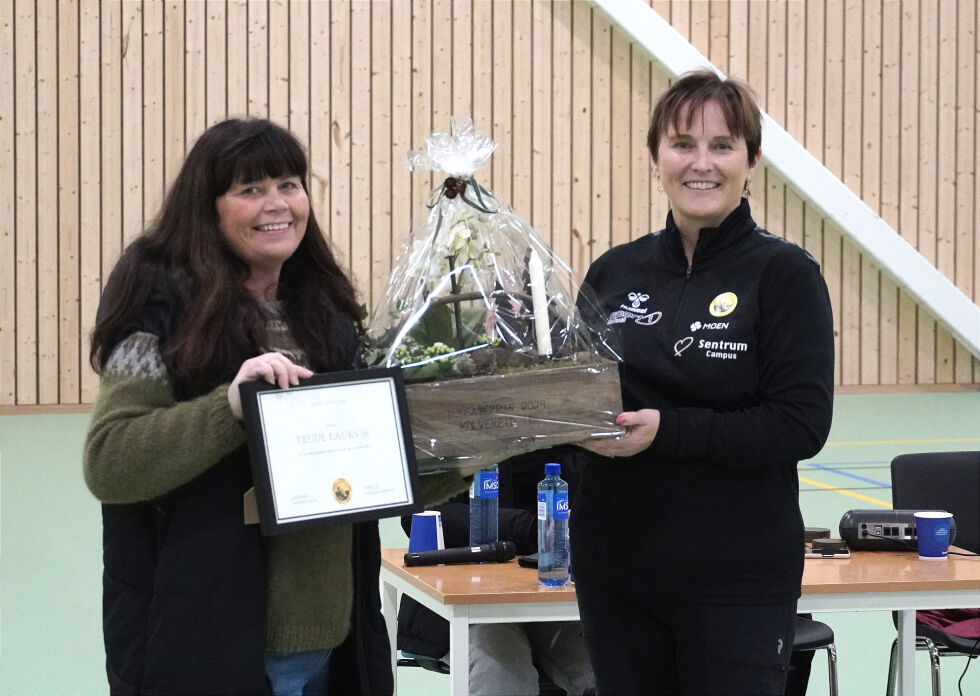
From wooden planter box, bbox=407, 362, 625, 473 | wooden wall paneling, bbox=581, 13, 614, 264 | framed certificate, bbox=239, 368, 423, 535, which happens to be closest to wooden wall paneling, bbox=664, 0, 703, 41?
wooden wall paneling, bbox=581, 13, 614, 264

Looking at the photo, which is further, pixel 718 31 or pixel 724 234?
pixel 718 31

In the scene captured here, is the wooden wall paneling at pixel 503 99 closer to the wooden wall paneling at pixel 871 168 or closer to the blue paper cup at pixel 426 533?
the wooden wall paneling at pixel 871 168

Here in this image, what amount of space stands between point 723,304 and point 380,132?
30.2 ft

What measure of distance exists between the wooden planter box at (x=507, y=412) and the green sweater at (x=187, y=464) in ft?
0.78

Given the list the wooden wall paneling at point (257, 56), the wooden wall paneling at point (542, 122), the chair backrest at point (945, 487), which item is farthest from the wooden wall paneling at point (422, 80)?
the chair backrest at point (945, 487)

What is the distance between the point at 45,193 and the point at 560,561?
29.0ft

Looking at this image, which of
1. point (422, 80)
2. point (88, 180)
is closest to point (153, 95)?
point (88, 180)

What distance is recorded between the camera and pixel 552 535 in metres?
3.13

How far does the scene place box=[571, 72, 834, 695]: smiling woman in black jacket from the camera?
2207 millimetres

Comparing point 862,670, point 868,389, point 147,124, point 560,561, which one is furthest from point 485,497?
point 868,389

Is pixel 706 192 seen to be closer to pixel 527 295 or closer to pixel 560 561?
pixel 527 295

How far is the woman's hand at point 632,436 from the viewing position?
2209 millimetres

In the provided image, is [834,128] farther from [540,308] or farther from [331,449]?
[331,449]

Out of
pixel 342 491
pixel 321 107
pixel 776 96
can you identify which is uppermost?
pixel 776 96
